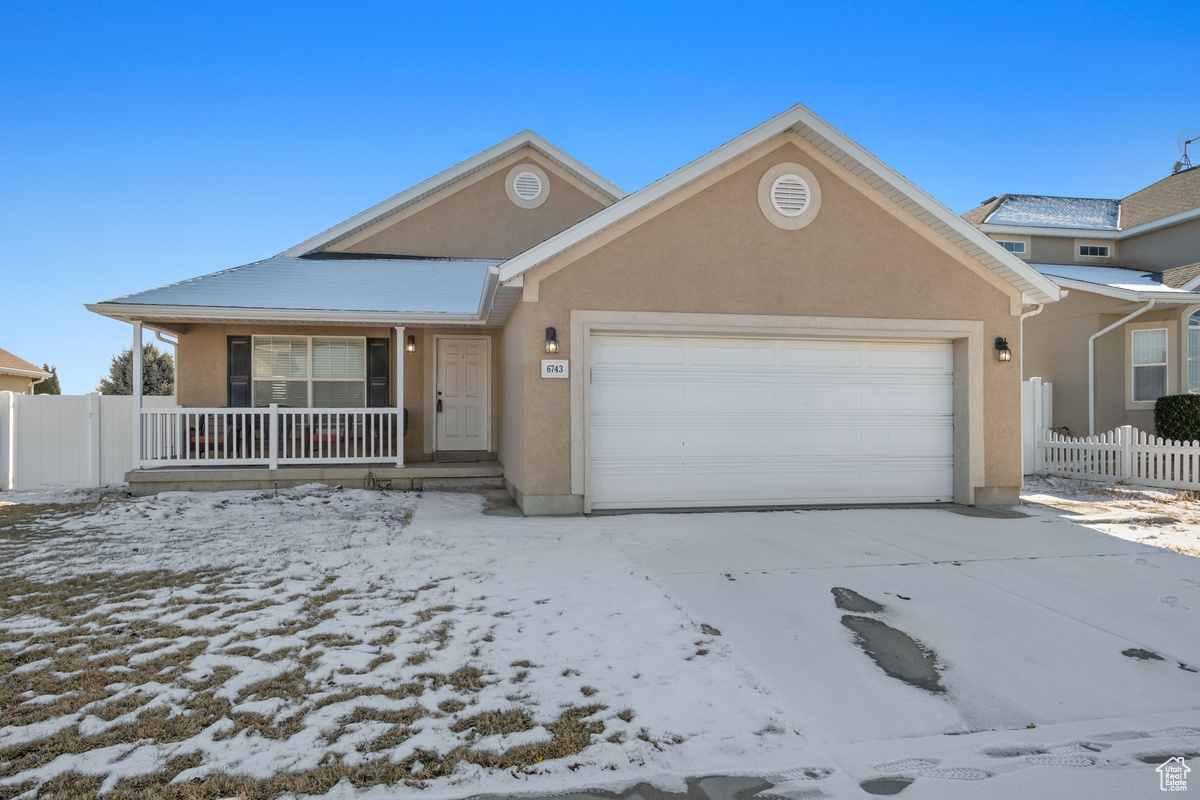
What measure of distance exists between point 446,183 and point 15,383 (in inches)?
715

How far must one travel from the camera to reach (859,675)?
3.45 meters

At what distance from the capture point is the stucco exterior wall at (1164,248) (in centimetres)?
1427

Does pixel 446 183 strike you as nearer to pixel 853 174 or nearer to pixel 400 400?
pixel 400 400

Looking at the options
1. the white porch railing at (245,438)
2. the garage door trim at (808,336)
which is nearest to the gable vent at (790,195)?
the garage door trim at (808,336)

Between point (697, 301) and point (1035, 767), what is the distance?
6031 millimetres

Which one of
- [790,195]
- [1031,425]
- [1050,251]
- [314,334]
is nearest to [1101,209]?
[1050,251]

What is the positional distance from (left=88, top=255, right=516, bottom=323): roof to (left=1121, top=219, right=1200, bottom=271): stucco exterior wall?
15590mm

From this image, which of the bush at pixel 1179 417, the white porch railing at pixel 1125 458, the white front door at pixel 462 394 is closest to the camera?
the white porch railing at pixel 1125 458

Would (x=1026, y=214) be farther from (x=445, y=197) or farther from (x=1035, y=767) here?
(x=1035, y=767)

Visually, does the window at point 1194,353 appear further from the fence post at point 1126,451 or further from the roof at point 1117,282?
the fence post at point 1126,451

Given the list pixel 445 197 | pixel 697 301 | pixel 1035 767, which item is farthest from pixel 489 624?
pixel 445 197

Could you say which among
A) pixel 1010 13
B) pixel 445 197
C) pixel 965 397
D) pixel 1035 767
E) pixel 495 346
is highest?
pixel 1010 13

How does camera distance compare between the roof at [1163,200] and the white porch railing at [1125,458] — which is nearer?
the white porch railing at [1125,458]

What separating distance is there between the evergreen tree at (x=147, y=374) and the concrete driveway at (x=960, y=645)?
25.3m
